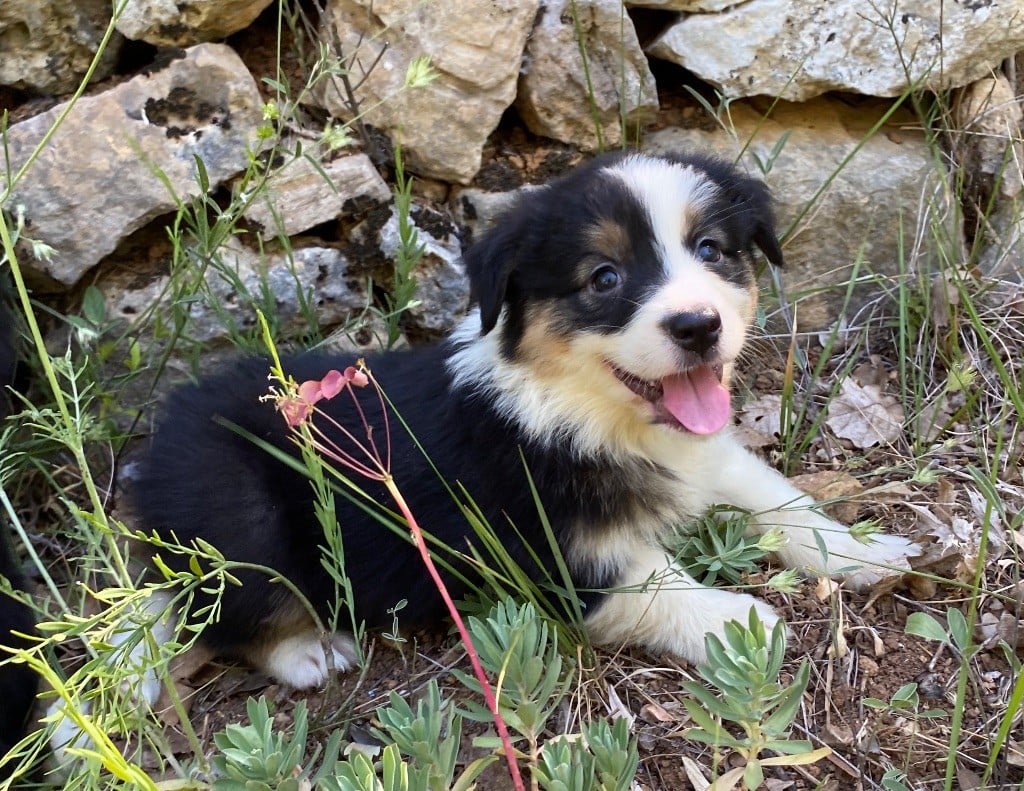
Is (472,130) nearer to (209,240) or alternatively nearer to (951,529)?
(209,240)

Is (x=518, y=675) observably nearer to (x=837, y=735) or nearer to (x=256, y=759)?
(x=256, y=759)

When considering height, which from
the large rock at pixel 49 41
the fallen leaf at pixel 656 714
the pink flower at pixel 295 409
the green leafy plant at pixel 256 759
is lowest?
the fallen leaf at pixel 656 714

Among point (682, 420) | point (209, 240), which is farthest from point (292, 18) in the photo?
point (682, 420)

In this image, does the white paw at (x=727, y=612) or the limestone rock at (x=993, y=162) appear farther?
the limestone rock at (x=993, y=162)

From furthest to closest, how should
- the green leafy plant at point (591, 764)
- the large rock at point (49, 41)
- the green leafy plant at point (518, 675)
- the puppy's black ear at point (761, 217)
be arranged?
the large rock at point (49, 41) → the puppy's black ear at point (761, 217) → the green leafy plant at point (518, 675) → the green leafy plant at point (591, 764)

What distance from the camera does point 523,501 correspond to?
2.52 m

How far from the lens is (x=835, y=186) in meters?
3.59

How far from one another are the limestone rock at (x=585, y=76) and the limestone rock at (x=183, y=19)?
103cm

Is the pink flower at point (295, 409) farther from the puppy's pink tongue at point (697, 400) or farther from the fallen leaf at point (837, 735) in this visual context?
the fallen leaf at point (837, 735)

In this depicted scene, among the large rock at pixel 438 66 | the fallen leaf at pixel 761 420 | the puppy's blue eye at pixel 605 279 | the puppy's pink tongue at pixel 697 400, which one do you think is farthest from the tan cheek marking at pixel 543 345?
the large rock at pixel 438 66

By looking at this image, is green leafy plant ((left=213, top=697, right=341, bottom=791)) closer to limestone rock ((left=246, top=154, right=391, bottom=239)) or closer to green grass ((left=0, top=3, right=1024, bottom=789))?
green grass ((left=0, top=3, right=1024, bottom=789))

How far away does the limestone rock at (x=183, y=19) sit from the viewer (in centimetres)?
320

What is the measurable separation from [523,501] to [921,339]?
1697mm

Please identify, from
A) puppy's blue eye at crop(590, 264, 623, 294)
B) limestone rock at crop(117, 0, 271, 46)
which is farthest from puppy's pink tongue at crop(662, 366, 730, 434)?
limestone rock at crop(117, 0, 271, 46)
